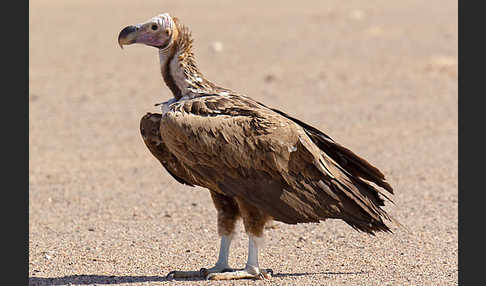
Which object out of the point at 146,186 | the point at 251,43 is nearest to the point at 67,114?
the point at 146,186

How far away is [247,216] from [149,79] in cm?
1460

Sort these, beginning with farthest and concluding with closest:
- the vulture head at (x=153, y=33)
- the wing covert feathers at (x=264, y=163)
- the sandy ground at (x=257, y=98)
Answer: the sandy ground at (x=257, y=98) < the vulture head at (x=153, y=33) < the wing covert feathers at (x=264, y=163)

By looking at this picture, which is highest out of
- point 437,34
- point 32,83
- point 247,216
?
point 437,34

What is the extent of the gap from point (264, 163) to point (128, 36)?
1.66m

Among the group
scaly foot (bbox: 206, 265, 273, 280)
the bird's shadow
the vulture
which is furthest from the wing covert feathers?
the bird's shadow

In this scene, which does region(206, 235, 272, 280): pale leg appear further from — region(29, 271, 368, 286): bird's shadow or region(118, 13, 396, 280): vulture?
region(29, 271, 368, 286): bird's shadow

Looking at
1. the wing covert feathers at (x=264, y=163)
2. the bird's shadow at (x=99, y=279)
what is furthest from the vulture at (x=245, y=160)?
the bird's shadow at (x=99, y=279)

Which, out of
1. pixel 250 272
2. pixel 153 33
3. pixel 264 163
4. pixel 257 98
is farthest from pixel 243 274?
pixel 257 98

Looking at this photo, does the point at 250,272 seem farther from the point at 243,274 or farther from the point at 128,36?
the point at 128,36

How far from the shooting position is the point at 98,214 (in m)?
11.4

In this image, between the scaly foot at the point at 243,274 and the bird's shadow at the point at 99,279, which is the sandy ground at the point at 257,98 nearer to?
the bird's shadow at the point at 99,279

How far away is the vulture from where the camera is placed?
7723 mm

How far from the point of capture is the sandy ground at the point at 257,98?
9148 millimetres

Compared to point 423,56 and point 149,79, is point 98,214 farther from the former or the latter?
point 423,56
